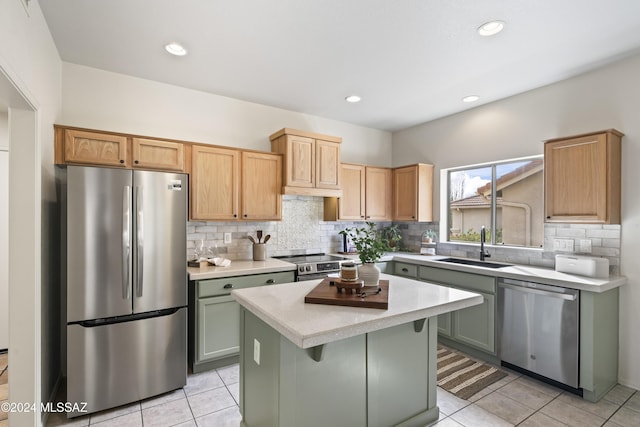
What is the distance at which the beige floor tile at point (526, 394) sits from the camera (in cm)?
246

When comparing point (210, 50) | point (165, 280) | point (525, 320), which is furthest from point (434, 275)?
point (210, 50)

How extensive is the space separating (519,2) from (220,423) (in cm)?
341

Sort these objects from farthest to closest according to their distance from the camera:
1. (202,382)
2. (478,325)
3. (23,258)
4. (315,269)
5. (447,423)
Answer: (315,269)
(478,325)
(202,382)
(447,423)
(23,258)

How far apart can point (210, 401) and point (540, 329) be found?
2.83 m

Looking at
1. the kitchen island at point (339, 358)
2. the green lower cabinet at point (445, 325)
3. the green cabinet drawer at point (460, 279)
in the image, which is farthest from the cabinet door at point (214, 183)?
the green lower cabinet at point (445, 325)

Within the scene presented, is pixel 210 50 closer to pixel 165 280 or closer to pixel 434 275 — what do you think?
pixel 165 280

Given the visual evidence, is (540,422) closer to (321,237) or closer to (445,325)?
(445,325)

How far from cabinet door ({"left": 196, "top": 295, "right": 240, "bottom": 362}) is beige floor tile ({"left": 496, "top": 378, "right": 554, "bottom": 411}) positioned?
2396 millimetres

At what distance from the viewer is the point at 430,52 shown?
8.39 ft

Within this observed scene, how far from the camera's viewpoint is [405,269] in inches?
156

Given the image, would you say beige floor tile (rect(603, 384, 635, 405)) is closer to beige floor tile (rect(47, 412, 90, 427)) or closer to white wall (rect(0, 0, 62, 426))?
beige floor tile (rect(47, 412, 90, 427))

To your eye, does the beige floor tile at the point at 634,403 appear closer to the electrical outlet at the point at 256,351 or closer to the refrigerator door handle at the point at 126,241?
the electrical outlet at the point at 256,351

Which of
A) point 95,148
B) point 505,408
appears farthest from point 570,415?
point 95,148

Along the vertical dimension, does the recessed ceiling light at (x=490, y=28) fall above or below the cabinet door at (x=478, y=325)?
above
